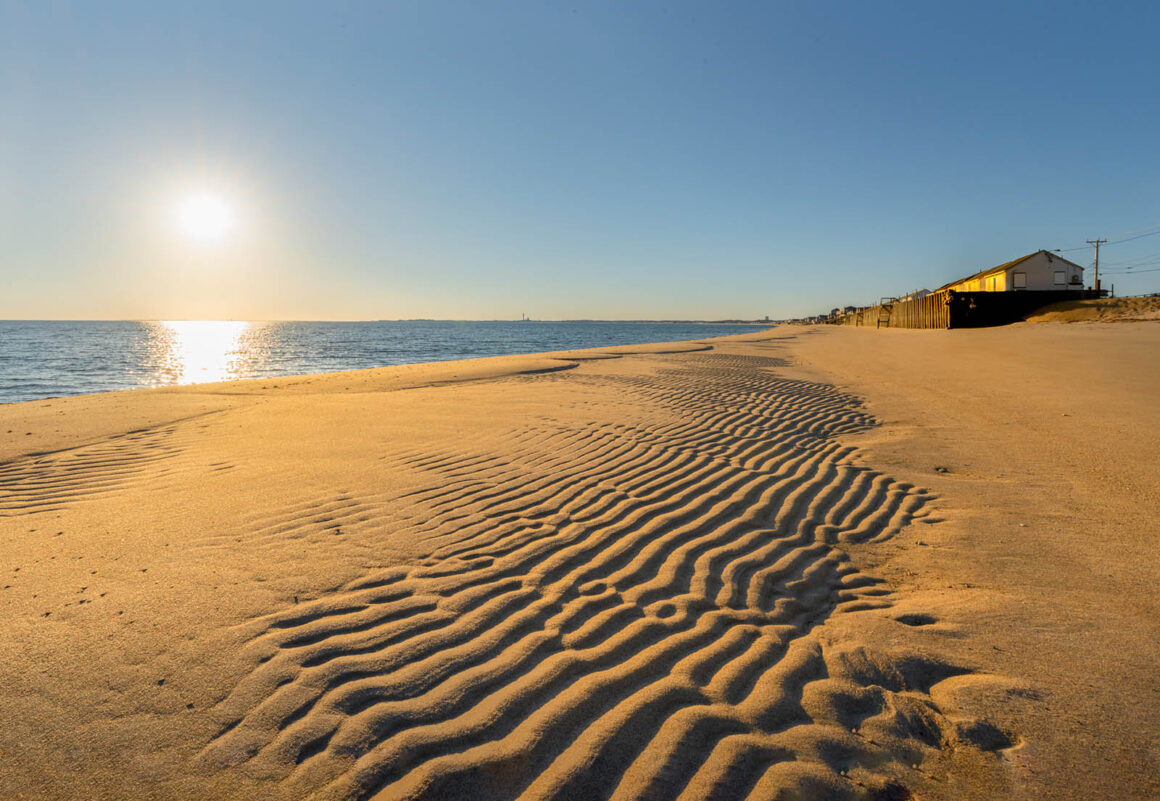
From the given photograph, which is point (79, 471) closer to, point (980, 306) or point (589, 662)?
point (589, 662)

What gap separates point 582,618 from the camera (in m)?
2.99

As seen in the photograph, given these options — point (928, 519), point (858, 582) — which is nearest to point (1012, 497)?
point (928, 519)

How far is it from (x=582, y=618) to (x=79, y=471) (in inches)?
241

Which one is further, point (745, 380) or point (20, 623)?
point (745, 380)

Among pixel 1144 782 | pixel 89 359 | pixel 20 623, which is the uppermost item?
pixel 89 359

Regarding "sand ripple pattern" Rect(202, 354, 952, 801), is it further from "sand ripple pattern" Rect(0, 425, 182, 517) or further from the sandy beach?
"sand ripple pattern" Rect(0, 425, 182, 517)

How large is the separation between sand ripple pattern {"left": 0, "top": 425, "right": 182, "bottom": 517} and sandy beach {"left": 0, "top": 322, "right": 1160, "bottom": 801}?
6cm

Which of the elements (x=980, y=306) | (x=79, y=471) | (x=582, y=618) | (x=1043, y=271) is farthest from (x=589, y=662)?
(x=1043, y=271)

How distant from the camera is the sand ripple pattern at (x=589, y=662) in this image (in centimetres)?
200

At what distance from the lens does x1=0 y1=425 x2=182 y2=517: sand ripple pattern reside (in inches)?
194

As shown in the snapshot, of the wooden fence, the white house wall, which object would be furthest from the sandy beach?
the white house wall

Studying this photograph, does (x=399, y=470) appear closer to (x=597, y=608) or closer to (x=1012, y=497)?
(x=597, y=608)

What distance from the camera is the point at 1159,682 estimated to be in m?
2.42

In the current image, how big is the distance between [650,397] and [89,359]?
35888 mm
